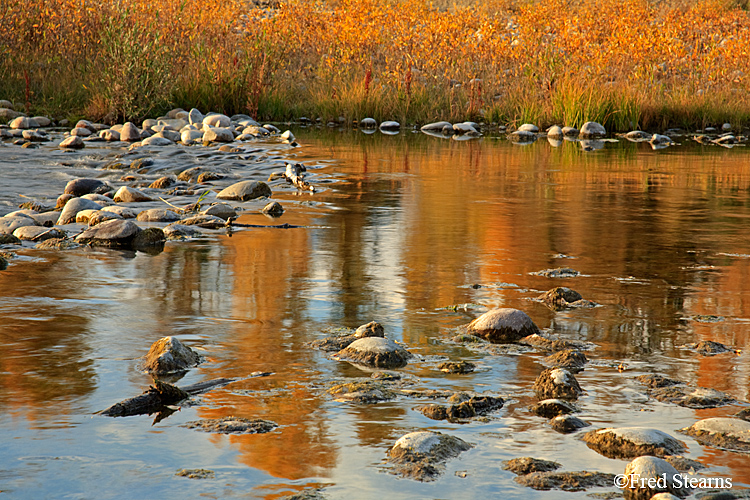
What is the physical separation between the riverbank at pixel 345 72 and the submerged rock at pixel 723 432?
10.5m

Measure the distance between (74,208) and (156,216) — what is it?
1.76 feet

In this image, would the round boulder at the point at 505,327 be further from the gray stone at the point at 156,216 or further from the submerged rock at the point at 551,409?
the gray stone at the point at 156,216

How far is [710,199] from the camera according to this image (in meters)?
6.61

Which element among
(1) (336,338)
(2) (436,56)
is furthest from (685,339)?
(2) (436,56)

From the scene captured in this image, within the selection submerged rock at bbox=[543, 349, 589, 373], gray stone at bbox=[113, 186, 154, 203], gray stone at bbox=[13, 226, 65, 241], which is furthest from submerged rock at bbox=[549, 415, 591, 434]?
gray stone at bbox=[113, 186, 154, 203]

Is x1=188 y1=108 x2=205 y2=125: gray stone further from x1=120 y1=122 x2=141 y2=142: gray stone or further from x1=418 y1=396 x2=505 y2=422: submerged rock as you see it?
x1=418 y1=396 x2=505 y2=422: submerged rock

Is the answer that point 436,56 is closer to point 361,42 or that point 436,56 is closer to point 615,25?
point 361,42

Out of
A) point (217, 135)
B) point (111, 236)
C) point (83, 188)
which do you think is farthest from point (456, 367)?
point (217, 135)

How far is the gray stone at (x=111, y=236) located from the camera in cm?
478

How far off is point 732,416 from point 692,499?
22.7 inches

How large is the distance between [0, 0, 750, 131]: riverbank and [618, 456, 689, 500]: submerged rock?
10.6 m

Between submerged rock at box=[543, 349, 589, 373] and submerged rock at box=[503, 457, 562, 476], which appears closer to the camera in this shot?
submerged rock at box=[503, 457, 562, 476]

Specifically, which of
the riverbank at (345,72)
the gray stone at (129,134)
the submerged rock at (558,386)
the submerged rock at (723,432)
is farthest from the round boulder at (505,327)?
the riverbank at (345,72)

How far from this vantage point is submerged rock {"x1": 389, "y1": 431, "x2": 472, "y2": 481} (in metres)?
2.00
